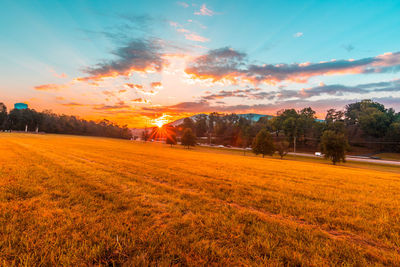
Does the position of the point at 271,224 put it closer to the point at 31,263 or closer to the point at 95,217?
the point at 95,217

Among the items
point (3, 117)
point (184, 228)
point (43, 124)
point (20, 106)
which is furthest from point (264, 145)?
point (20, 106)

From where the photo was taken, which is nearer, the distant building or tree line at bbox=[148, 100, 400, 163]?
tree line at bbox=[148, 100, 400, 163]

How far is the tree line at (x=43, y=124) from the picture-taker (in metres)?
103

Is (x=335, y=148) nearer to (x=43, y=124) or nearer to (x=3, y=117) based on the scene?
(x=43, y=124)

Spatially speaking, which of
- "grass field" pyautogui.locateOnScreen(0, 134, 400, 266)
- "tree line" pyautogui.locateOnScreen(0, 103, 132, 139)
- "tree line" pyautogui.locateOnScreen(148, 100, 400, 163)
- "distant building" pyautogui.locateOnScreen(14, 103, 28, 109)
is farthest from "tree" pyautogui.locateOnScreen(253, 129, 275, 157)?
"distant building" pyautogui.locateOnScreen(14, 103, 28, 109)

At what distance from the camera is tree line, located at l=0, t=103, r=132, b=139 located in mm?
103094

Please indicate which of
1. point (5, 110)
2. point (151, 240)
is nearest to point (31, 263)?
point (151, 240)

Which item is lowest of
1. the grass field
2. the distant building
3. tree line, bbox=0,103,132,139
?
the grass field

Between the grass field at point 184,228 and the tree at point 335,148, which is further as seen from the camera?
the tree at point 335,148

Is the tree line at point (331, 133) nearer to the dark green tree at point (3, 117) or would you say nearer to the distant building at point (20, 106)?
the dark green tree at point (3, 117)

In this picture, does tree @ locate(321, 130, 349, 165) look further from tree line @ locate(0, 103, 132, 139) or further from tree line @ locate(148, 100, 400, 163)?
tree line @ locate(0, 103, 132, 139)

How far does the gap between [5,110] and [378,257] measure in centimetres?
16527

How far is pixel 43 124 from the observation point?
110 metres

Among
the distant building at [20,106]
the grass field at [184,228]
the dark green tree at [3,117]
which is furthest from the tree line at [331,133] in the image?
the distant building at [20,106]
